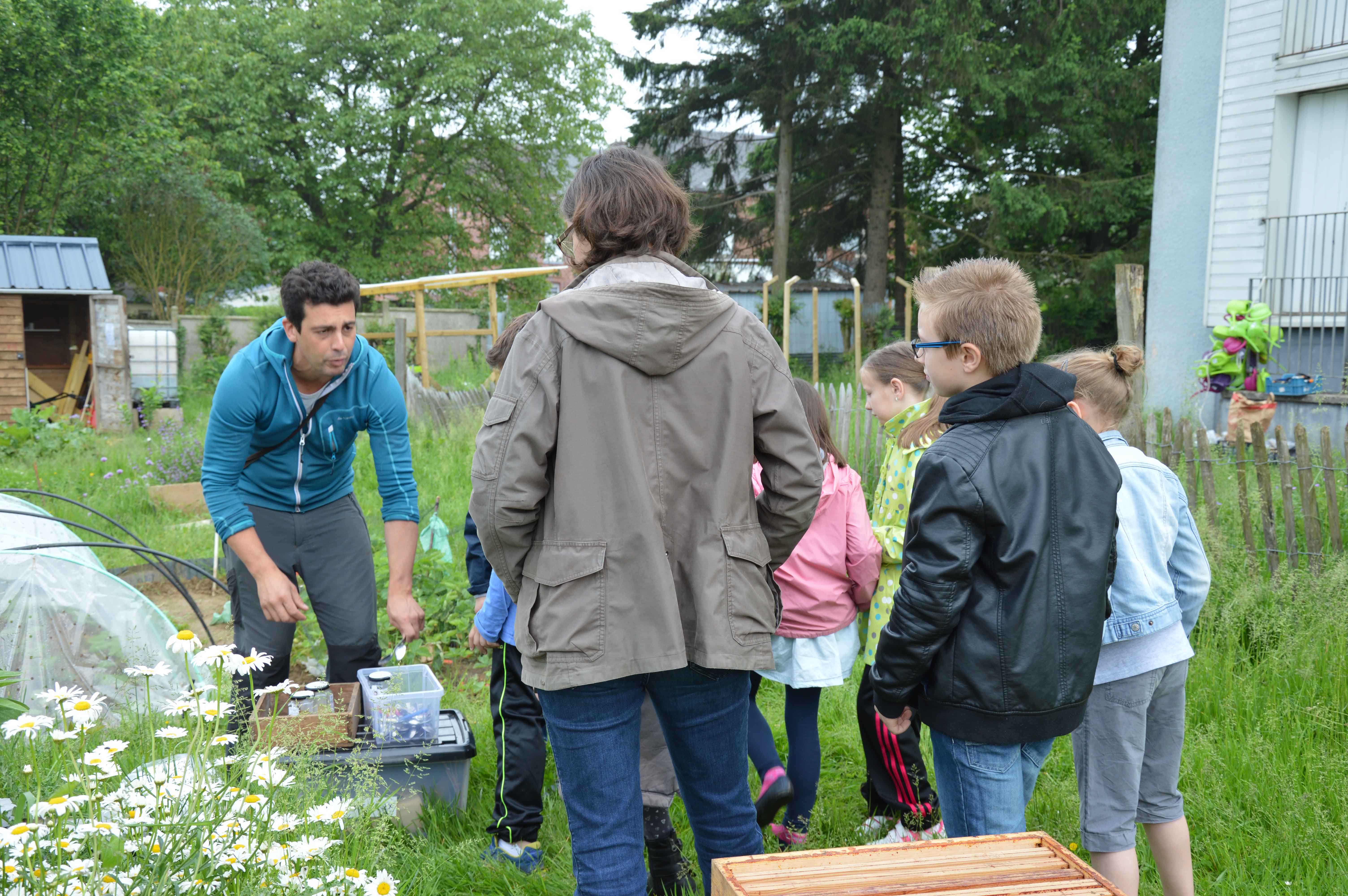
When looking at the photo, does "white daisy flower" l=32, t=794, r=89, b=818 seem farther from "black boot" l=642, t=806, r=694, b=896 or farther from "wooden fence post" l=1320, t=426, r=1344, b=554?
"wooden fence post" l=1320, t=426, r=1344, b=554

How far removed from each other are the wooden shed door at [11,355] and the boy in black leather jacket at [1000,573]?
1578cm

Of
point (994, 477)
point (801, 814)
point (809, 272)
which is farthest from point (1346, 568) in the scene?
point (809, 272)

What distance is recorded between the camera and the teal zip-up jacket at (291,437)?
321cm

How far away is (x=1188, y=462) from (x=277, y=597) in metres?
4.58

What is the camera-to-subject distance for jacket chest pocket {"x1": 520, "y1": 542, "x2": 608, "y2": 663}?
1.84 metres

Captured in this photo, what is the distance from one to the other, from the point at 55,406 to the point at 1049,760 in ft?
49.1

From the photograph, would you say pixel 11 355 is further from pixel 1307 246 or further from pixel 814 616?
pixel 1307 246

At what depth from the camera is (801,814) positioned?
309cm

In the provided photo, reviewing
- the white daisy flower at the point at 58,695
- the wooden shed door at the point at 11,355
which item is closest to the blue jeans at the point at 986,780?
the white daisy flower at the point at 58,695

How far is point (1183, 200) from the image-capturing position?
1238 centimetres

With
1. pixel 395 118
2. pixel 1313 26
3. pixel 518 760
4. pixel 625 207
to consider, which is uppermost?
pixel 395 118

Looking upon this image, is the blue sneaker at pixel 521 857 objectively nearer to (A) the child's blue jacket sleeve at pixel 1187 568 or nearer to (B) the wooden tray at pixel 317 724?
(B) the wooden tray at pixel 317 724

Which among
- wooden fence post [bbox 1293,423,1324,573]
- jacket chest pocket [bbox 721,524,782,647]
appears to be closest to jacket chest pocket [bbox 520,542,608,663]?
jacket chest pocket [bbox 721,524,782,647]

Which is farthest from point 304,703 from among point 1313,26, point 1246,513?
point 1313,26
